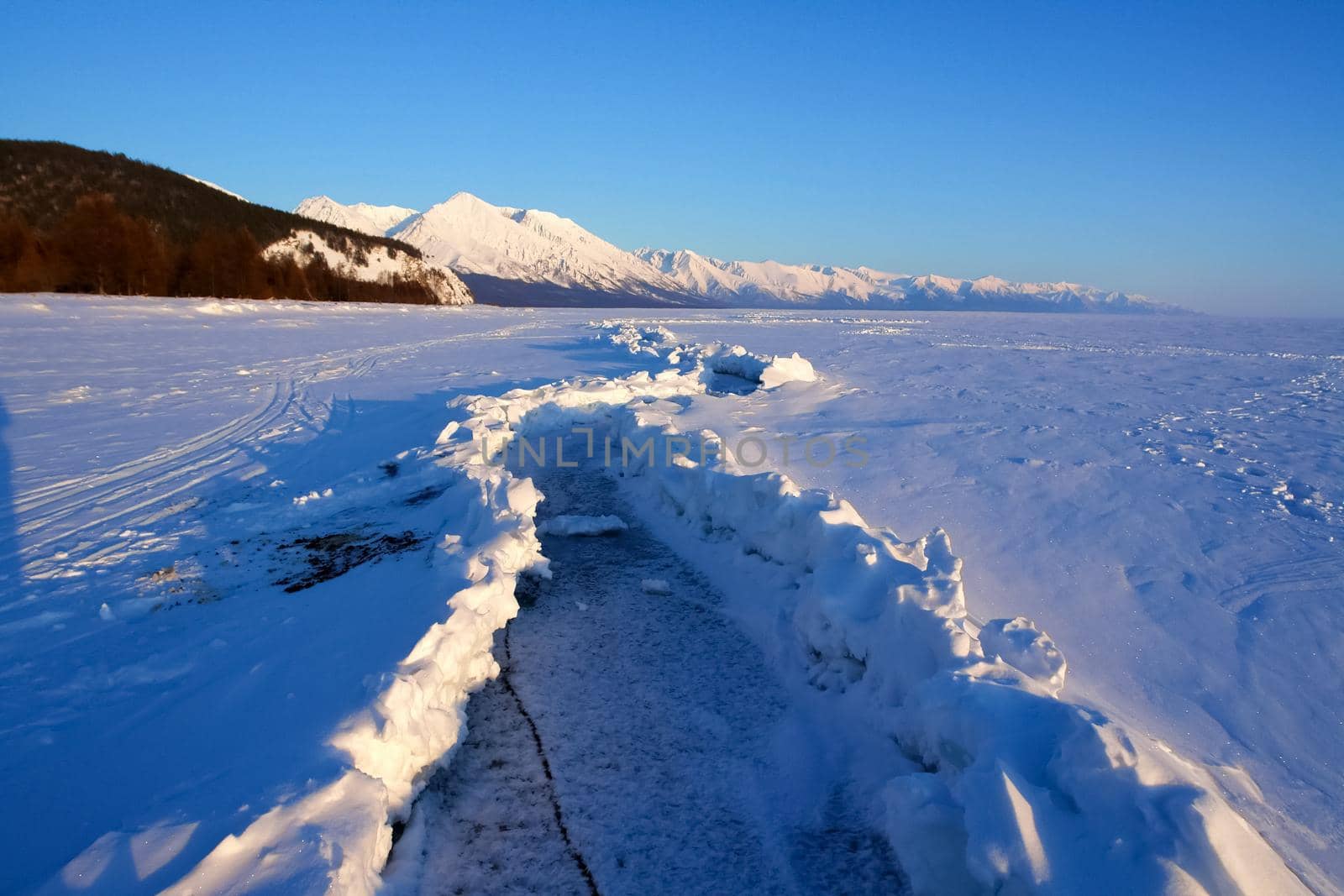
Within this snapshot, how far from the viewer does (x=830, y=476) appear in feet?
21.1

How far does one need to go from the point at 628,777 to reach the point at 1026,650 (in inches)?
79.8

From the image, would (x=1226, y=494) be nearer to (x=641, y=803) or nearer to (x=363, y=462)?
(x=641, y=803)

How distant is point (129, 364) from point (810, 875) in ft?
53.6

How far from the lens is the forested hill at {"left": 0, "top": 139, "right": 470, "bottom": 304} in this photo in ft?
127

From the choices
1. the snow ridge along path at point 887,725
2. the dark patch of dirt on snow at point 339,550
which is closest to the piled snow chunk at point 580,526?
the snow ridge along path at point 887,725

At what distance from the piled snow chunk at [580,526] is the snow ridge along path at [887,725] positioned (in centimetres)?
49

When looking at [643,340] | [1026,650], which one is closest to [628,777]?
[1026,650]

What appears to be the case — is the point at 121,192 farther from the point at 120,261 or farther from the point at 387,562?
the point at 387,562

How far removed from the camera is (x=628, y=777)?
308 cm

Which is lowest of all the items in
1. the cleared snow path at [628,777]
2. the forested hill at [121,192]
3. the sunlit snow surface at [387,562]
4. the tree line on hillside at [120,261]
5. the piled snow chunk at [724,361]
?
the cleared snow path at [628,777]

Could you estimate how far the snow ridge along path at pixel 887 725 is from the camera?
209 cm

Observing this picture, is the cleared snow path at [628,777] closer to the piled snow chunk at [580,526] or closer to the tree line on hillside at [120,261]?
the piled snow chunk at [580,526]

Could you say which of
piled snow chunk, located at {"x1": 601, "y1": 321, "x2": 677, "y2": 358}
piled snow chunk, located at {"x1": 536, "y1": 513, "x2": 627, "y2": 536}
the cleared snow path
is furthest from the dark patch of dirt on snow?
piled snow chunk, located at {"x1": 601, "y1": 321, "x2": 677, "y2": 358}

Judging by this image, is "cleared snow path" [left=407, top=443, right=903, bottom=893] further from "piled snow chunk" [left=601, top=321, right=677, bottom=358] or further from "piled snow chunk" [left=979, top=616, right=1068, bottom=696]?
"piled snow chunk" [left=601, top=321, right=677, bottom=358]
